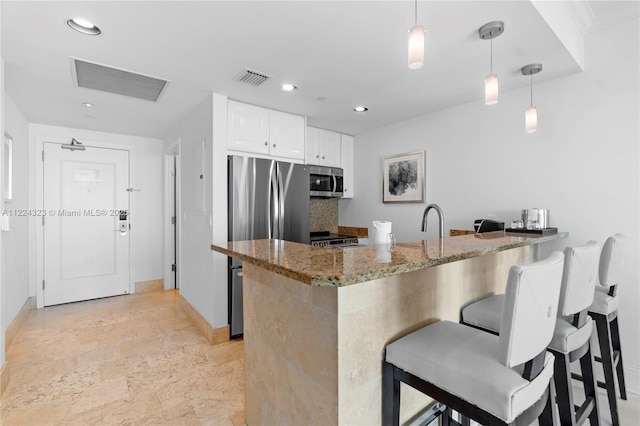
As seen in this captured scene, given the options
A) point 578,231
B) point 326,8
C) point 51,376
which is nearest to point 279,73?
point 326,8

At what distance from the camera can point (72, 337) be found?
3.01 meters

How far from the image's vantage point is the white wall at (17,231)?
2797 millimetres

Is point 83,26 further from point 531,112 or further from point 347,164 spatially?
point 347,164

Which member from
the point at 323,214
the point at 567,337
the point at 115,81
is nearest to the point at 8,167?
the point at 115,81

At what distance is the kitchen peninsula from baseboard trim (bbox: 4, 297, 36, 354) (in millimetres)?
2668

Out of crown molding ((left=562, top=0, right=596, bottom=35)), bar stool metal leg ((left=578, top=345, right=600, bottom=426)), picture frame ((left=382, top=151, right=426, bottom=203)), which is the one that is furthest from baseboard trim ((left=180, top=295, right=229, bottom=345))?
crown molding ((left=562, top=0, right=596, bottom=35))

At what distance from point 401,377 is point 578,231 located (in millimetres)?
2100

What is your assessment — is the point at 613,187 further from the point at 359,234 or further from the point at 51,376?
the point at 51,376

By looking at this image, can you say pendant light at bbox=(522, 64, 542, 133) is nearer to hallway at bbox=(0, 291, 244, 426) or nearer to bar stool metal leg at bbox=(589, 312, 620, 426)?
bar stool metal leg at bbox=(589, 312, 620, 426)

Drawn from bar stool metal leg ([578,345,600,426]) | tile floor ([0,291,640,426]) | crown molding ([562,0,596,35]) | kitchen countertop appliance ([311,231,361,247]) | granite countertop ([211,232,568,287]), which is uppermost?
crown molding ([562,0,596,35])

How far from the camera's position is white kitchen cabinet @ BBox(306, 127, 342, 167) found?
12.7 ft

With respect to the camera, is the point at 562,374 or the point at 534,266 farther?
the point at 562,374

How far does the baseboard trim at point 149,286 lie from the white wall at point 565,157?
3.95 metres

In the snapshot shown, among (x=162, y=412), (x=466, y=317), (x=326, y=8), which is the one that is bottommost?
(x=162, y=412)
